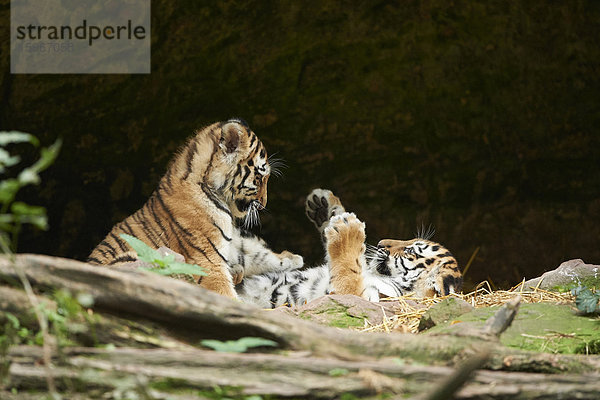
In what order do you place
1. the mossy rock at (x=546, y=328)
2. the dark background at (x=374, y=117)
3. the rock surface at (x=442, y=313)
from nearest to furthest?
the mossy rock at (x=546, y=328) → the rock surface at (x=442, y=313) → the dark background at (x=374, y=117)

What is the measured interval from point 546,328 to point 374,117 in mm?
3273

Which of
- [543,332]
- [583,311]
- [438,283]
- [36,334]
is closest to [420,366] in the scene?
[36,334]

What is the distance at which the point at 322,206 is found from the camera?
211 inches

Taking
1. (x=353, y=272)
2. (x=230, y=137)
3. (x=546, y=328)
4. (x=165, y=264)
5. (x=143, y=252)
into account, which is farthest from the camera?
(x=353, y=272)

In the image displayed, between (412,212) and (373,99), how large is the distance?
1.19 metres

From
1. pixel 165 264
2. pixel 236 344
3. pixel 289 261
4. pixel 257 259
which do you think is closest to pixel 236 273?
pixel 257 259

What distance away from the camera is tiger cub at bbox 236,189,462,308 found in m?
4.72

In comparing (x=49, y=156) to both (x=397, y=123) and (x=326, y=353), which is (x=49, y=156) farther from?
(x=397, y=123)

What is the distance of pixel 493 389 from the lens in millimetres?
1928

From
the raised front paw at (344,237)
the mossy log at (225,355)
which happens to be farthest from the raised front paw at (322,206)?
the mossy log at (225,355)

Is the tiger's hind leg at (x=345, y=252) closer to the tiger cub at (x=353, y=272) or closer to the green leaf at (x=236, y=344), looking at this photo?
the tiger cub at (x=353, y=272)

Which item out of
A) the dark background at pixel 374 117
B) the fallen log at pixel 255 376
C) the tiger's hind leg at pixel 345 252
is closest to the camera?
the fallen log at pixel 255 376

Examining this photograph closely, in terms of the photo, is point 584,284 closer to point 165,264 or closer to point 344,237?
point 344,237

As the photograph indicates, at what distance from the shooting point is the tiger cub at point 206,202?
4367mm
